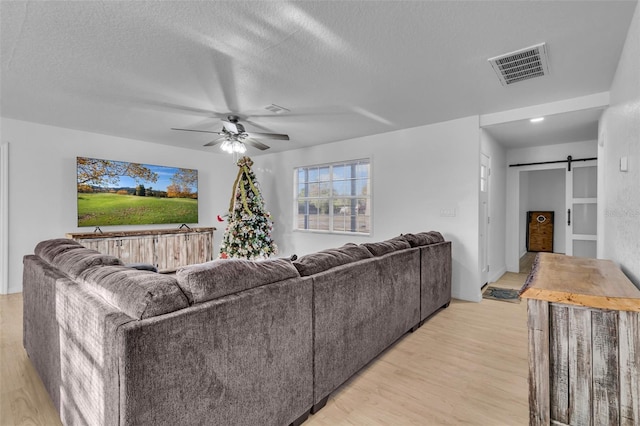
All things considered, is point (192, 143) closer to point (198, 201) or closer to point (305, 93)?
point (198, 201)

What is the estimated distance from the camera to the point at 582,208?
485cm

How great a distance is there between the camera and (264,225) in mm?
5023

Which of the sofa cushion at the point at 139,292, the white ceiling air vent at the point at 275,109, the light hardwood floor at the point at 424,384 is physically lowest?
the light hardwood floor at the point at 424,384

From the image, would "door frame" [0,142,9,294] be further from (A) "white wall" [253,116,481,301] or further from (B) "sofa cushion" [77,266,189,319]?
(A) "white wall" [253,116,481,301]

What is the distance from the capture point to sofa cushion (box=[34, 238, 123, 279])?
1696 millimetres

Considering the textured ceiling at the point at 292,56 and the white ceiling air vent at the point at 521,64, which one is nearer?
the textured ceiling at the point at 292,56

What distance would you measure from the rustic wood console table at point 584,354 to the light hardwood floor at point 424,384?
2.05 feet

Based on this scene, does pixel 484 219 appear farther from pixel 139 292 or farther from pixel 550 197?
pixel 550 197

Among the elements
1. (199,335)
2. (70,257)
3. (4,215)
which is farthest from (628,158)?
(4,215)

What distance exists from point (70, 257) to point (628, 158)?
378cm

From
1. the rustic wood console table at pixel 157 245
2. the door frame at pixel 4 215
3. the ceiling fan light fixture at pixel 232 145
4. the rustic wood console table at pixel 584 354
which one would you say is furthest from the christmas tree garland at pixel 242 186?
the rustic wood console table at pixel 584 354

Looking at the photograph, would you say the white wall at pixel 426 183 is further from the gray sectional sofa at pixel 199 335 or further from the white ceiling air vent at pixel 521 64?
the gray sectional sofa at pixel 199 335

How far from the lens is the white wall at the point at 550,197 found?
7.67m

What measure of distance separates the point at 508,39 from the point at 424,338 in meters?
2.65
